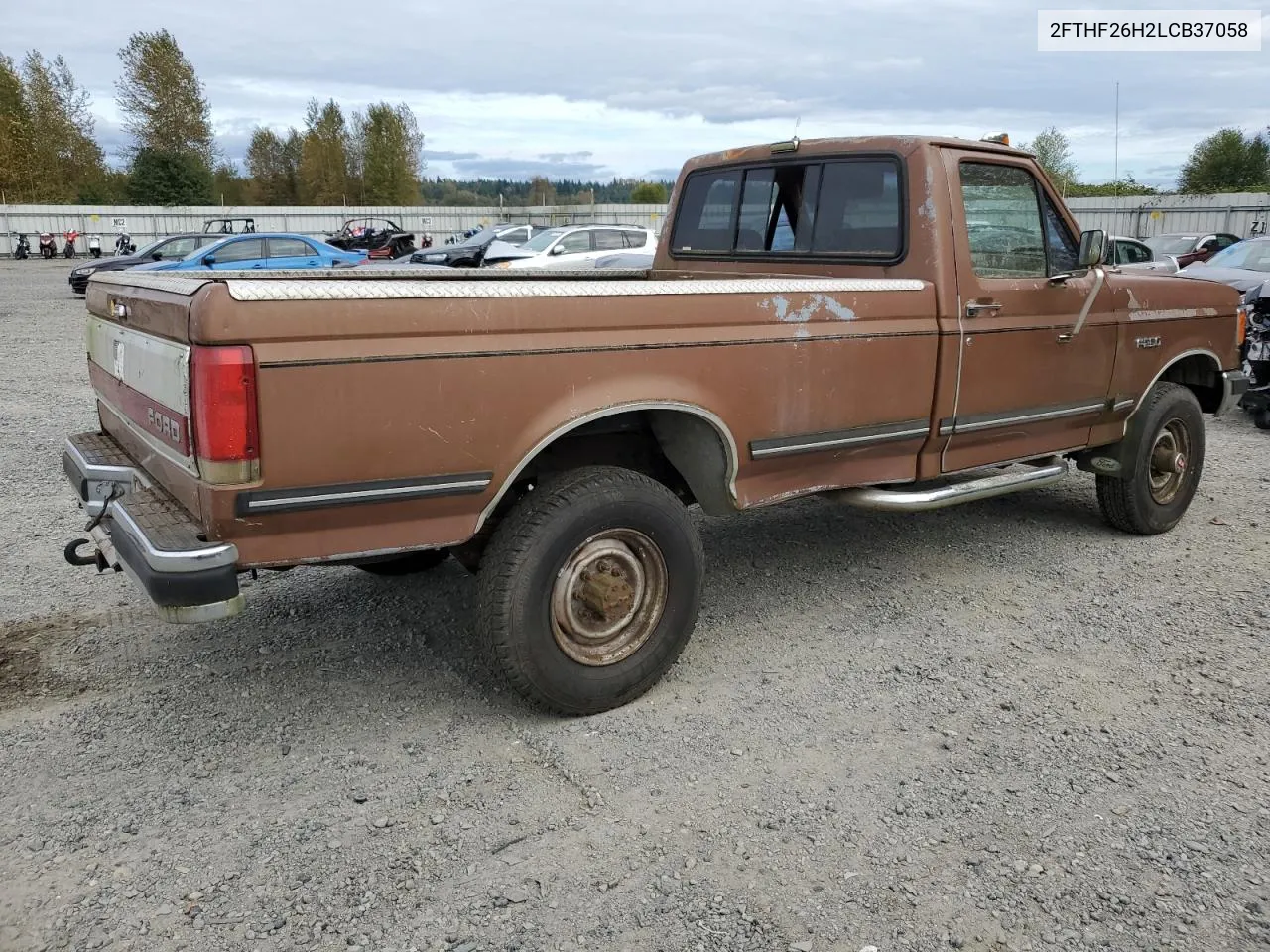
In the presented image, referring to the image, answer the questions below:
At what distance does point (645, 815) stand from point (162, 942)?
52.8 inches

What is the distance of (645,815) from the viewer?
3.07m

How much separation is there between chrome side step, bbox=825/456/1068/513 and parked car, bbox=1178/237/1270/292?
291 inches

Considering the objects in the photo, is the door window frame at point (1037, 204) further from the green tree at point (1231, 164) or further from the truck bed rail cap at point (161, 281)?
the green tree at point (1231, 164)

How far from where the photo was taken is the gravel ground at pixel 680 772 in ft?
8.63

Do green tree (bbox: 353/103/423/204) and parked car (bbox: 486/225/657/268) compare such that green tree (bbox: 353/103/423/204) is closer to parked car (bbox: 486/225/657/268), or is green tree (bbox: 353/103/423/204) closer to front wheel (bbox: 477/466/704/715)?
parked car (bbox: 486/225/657/268)

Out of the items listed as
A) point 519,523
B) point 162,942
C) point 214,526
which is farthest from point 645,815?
point 214,526

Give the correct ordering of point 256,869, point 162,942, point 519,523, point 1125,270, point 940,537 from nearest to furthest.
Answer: point 162,942 < point 256,869 < point 519,523 < point 1125,270 < point 940,537

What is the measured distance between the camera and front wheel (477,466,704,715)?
3355mm

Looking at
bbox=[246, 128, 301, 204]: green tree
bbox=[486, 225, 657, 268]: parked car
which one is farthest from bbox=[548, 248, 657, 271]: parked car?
bbox=[246, 128, 301, 204]: green tree

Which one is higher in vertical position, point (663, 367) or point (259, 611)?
point (663, 367)

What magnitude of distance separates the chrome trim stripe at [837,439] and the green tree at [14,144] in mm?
61089

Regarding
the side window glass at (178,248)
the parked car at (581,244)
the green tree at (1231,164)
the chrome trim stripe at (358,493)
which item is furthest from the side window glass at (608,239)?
the green tree at (1231,164)

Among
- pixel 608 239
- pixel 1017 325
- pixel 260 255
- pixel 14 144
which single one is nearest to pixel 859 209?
pixel 1017 325

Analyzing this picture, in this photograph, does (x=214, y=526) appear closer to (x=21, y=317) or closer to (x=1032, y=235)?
(x=1032, y=235)
